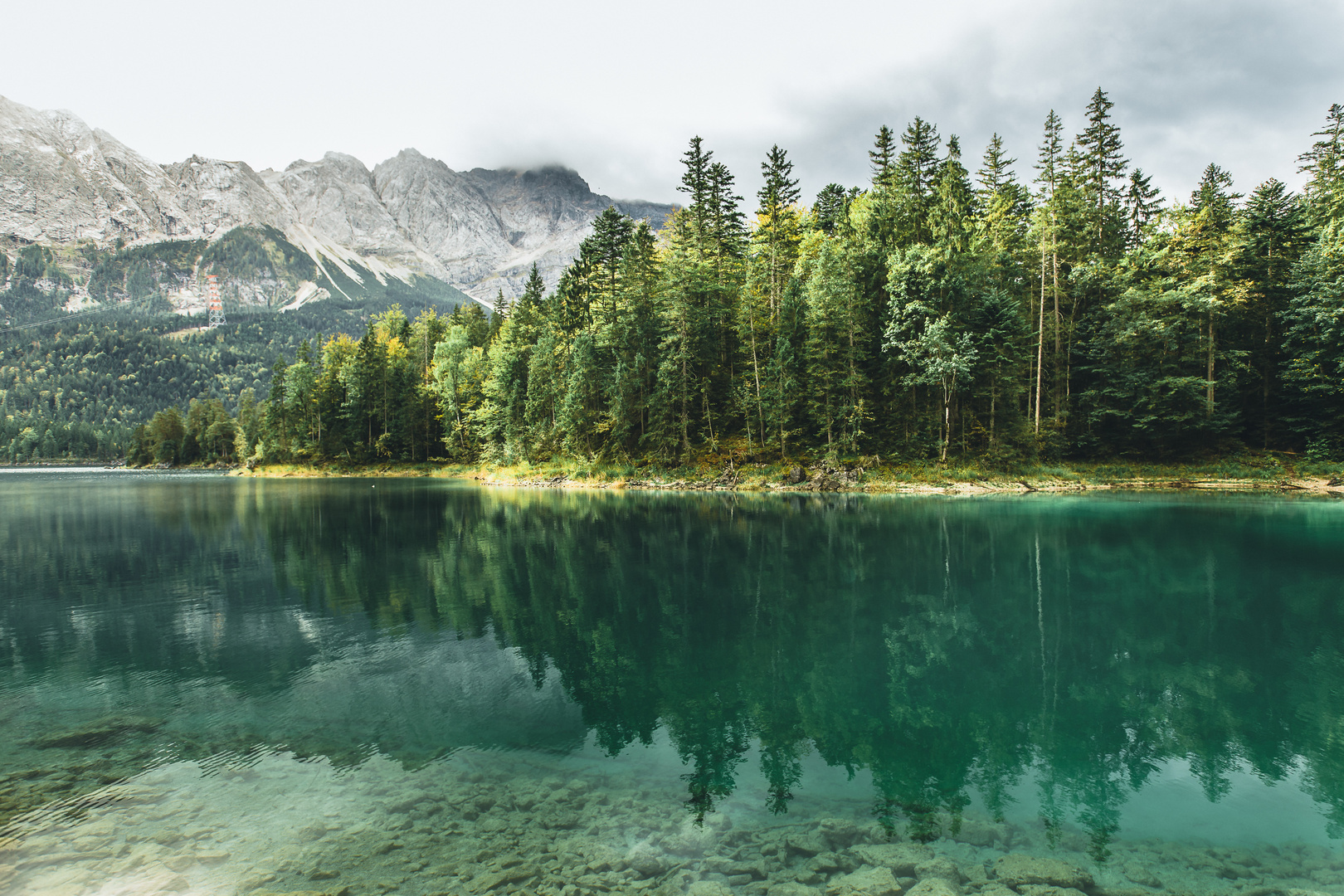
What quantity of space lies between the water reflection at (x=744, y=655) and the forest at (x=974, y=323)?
20474 mm

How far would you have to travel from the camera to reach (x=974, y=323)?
42.0 m

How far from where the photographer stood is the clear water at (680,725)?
17.8ft

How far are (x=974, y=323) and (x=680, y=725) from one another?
137ft

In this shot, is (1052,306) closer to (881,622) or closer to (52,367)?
(881,622)

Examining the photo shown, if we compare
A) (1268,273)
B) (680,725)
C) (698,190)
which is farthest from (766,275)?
(680,725)

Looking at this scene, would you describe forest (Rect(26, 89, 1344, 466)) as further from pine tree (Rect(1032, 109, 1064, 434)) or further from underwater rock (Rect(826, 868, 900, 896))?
underwater rock (Rect(826, 868, 900, 896))

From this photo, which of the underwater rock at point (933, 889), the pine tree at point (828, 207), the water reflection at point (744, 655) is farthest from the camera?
the pine tree at point (828, 207)

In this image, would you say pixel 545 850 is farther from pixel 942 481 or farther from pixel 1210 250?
pixel 1210 250

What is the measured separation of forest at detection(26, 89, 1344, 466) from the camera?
1608 inches

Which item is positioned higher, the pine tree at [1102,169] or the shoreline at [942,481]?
the pine tree at [1102,169]

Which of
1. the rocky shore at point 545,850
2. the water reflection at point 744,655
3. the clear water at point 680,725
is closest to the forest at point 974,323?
the water reflection at point 744,655

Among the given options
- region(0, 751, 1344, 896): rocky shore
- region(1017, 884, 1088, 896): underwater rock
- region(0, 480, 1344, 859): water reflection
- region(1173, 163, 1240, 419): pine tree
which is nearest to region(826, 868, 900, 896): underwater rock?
region(0, 751, 1344, 896): rocky shore

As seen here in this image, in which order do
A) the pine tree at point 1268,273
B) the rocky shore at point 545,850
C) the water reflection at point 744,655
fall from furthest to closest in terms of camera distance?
the pine tree at point 1268,273 < the water reflection at point 744,655 < the rocky shore at point 545,850

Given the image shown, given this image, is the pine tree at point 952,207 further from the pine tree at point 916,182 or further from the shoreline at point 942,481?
the shoreline at point 942,481
